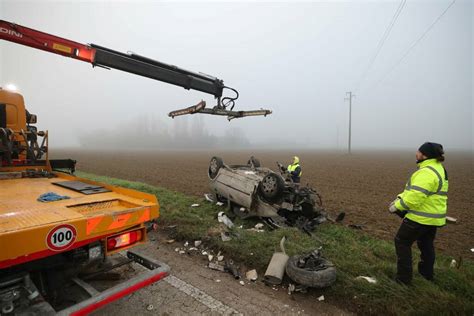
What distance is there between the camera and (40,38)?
4.56 meters

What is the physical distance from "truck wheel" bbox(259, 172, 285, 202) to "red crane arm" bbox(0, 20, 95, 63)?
4.40 meters

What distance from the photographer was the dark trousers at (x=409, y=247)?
3.46m

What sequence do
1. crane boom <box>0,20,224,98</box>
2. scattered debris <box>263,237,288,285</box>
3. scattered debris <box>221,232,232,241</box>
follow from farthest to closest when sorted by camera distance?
scattered debris <box>221,232,232,241</box> → crane boom <box>0,20,224,98</box> → scattered debris <box>263,237,288,285</box>

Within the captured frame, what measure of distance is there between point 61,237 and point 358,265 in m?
3.85

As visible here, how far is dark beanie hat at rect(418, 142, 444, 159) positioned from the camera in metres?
3.43

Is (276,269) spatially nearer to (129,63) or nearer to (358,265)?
(358,265)

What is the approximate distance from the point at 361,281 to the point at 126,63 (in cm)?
539

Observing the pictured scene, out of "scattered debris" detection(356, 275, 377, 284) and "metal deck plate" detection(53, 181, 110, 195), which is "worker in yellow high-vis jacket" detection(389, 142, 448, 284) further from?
"metal deck plate" detection(53, 181, 110, 195)

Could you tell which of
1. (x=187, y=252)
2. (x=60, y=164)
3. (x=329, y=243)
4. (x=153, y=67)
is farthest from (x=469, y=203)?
(x=60, y=164)

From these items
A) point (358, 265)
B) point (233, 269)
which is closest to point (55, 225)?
point (233, 269)

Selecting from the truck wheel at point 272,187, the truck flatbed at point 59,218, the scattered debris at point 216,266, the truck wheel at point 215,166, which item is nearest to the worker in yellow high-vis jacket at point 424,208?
the scattered debris at point 216,266

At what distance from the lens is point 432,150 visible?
3463mm

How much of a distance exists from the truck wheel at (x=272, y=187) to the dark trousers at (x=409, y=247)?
9.51 ft

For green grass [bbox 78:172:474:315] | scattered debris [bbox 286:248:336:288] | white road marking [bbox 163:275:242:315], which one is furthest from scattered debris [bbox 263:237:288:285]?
white road marking [bbox 163:275:242:315]
